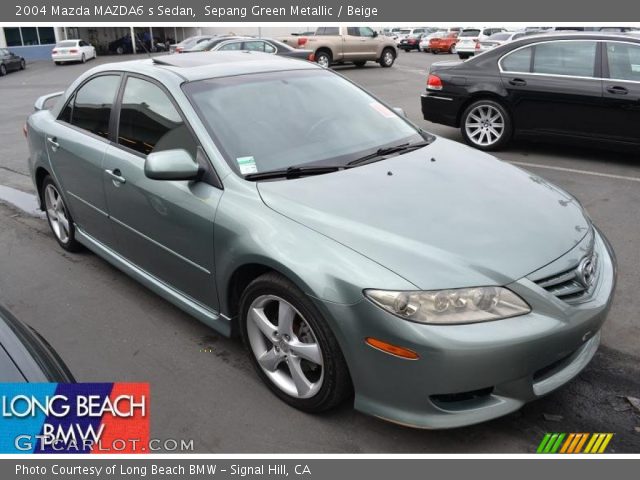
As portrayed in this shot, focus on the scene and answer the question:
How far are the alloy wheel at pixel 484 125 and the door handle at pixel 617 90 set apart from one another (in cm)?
130

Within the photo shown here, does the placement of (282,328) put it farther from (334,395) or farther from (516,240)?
(516,240)

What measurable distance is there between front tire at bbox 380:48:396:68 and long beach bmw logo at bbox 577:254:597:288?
792 inches

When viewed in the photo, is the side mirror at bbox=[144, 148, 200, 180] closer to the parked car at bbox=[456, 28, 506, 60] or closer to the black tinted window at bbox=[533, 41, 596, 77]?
the black tinted window at bbox=[533, 41, 596, 77]

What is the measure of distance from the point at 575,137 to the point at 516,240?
198 inches

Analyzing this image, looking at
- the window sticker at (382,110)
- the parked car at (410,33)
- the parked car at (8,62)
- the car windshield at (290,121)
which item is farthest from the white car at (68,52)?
the window sticker at (382,110)

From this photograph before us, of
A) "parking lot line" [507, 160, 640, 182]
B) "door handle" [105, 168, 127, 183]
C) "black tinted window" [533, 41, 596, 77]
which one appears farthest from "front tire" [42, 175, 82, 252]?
"black tinted window" [533, 41, 596, 77]

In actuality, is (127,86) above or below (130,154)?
above

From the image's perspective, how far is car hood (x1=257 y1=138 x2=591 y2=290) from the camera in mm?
2488

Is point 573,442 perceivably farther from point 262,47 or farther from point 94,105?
point 262,47

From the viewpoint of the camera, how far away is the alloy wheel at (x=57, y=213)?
16.1ft

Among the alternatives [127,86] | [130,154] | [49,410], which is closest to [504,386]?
[49,410]

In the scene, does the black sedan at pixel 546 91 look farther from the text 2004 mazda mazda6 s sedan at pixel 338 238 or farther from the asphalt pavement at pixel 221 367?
the text 2004 mazda mazda6 s sedan at pixel 338 238

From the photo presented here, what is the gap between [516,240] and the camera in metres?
2.66

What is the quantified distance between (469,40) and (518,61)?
2233 centimetres
